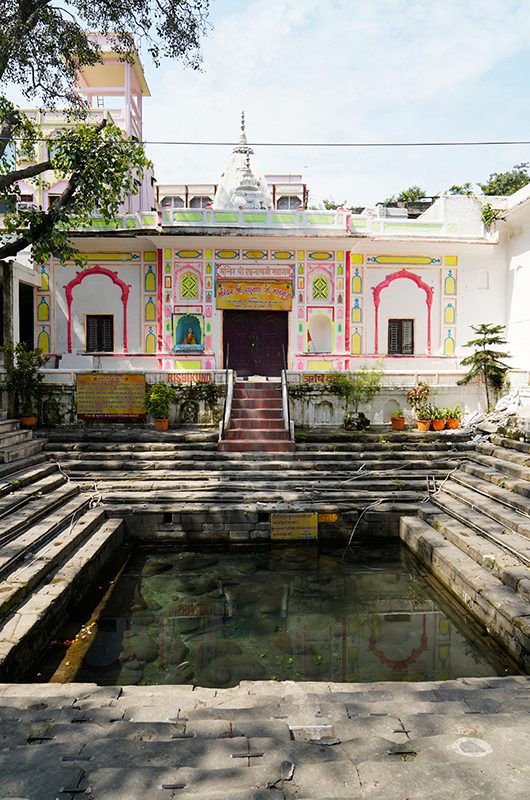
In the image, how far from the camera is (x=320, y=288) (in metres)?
16.5

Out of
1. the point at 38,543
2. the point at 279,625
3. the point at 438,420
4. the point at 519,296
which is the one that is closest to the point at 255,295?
the point at 438,420

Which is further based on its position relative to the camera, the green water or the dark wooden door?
the dark wooden door

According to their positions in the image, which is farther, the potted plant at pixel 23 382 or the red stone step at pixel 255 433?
the potted plant at pixel 23 382

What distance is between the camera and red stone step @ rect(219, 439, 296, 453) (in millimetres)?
11297

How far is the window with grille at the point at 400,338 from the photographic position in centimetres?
1736

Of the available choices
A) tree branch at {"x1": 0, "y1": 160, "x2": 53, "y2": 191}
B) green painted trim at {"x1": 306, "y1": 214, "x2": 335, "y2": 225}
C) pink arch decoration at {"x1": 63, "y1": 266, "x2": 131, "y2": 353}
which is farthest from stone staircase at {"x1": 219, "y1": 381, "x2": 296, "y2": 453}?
tree branch at {"x1": 0, "y1": 160, "x2": 53, "y2": 191}

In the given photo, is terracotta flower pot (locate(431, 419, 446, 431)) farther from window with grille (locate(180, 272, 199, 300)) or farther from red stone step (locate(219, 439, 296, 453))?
window with grille (locate(180, 272, 199, 300))

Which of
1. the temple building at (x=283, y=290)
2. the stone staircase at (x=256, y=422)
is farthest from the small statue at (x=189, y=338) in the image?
the stone staircase at (x=256, y=422)

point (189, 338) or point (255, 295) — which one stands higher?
point (255, 295)

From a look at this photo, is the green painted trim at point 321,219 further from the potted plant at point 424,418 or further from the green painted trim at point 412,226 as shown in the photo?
the potted plant at point 424,418

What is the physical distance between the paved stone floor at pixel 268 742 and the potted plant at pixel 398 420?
26.7 feet

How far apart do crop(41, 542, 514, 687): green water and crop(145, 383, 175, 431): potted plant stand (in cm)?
417

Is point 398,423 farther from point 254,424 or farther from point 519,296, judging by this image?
point 519,296

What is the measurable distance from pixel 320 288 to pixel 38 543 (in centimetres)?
1166
